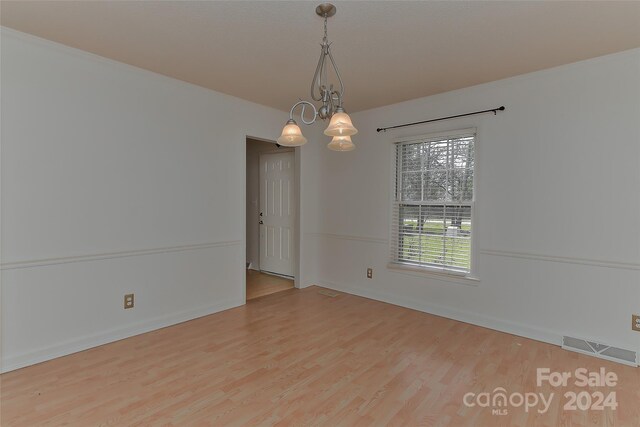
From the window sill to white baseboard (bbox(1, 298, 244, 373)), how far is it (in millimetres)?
2108

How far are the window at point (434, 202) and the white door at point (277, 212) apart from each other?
1.73 meters

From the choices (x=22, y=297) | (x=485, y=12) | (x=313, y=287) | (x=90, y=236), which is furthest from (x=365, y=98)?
(x=22, y=297)

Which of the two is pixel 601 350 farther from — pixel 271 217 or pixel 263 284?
pixel 271 217

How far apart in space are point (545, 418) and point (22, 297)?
3.63m

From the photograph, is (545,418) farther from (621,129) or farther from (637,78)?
(637,78)

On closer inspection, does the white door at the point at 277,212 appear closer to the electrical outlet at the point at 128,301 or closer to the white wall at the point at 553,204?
the white wall at the point at 553,204

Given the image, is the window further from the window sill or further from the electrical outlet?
the electrical outlet

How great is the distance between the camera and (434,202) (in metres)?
3.72

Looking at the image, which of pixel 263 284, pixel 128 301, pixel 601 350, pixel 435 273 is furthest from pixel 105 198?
pixel 601 350

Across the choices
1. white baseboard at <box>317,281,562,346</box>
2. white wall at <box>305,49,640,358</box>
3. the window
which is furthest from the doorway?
white wall at <box>305,49,640,358</box>

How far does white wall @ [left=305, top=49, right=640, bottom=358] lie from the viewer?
2650mm

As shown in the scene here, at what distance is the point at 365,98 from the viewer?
3.82 meters

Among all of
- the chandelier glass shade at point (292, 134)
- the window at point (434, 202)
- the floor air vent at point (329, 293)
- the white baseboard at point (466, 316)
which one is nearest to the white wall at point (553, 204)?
the white baseboard at point (466, 316)

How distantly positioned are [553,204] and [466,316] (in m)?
1.39
